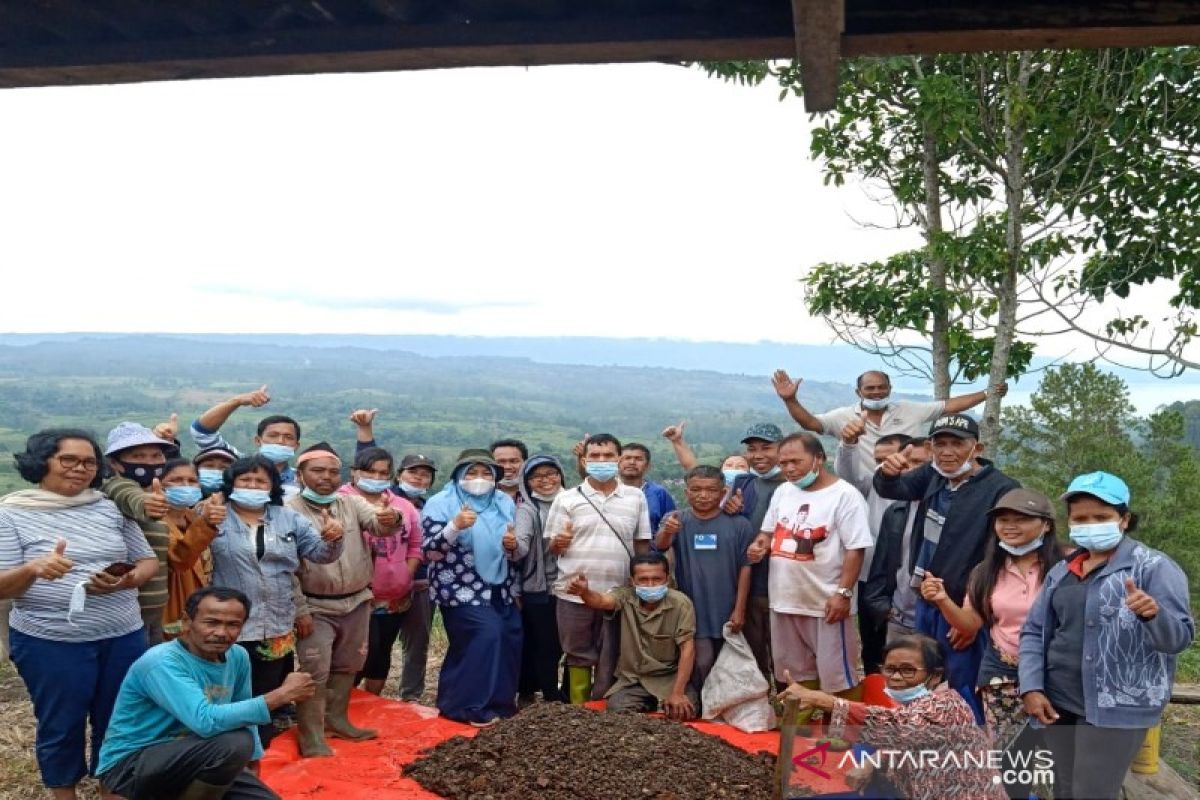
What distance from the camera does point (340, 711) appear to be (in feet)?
20.1

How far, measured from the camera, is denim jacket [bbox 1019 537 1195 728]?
3887 millimetres

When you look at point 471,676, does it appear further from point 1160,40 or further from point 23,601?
point 1160,40

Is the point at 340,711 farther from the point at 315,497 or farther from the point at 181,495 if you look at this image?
the point at 181,495

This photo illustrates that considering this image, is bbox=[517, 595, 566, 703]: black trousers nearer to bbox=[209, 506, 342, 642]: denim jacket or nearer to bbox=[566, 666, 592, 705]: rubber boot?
bbox=[566, 666, 592, 705]: rubber boot

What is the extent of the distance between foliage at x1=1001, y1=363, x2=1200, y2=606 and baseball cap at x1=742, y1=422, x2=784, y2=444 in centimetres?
1924

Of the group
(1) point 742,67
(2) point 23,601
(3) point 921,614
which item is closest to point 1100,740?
(3) point 921,614

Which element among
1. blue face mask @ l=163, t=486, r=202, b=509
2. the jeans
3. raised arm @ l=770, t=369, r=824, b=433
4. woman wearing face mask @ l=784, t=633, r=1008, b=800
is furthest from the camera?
raised arm @ l=770, t=369, r=824, b=433

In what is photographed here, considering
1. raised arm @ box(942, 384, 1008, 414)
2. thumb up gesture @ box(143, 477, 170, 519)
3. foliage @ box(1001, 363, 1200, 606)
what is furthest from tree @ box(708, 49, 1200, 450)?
foliage @ box(1001, 363, 1200, 606)

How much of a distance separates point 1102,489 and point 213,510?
3859 mm

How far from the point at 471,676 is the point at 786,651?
1.94 meters

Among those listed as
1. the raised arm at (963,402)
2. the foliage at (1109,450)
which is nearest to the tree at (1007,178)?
the raised arm at (963,402)

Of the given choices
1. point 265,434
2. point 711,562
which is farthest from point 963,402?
point 265,434

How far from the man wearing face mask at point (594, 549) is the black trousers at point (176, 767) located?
8.65 feet

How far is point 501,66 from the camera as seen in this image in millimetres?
2881
